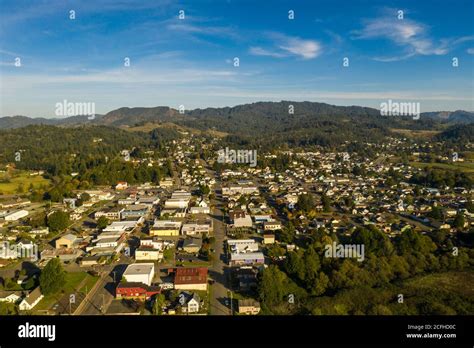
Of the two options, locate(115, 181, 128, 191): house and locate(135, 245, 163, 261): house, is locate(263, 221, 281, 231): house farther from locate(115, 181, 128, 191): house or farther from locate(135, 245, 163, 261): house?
locate(115, 181, 128, 191): house

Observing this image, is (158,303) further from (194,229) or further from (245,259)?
(194,229)

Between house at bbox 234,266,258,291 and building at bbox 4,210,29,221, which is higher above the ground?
building at bbox 4,210,29,221

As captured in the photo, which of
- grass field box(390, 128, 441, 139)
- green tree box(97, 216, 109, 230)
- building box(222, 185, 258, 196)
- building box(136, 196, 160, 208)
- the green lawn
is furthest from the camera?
grass field box(390, 128, 441, 139)

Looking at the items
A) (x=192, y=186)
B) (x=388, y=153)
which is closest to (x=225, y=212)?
(x=192, y=186)

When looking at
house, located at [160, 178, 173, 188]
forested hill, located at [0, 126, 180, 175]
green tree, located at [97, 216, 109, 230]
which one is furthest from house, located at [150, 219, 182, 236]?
forested hill, located at [0, 126, 180, 175]

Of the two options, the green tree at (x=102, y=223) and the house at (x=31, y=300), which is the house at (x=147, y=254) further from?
the green tree at (x=102, y=223)
